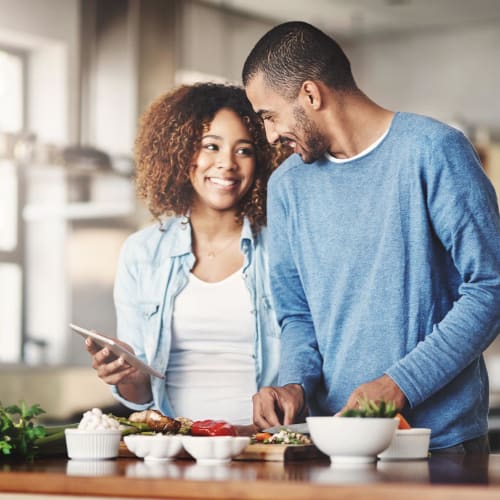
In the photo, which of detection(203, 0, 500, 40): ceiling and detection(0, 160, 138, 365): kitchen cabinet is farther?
detection(203, 0, 500, 40): ceiling

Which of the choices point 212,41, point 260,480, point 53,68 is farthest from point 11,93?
point 260,480

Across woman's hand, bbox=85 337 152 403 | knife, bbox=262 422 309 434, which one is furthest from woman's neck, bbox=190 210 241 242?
knife, bbox=262 422 309 434

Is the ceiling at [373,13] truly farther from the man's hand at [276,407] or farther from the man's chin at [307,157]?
the man's hand at [276,407]

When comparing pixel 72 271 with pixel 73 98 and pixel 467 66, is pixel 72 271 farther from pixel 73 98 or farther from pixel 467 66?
pixel 467 66

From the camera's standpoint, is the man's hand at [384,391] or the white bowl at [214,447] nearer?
the white bowl at [214,447]

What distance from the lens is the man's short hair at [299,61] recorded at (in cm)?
245

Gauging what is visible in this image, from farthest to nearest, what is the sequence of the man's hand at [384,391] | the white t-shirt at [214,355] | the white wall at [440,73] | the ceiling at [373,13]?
the white wall at [440,73]
the ceiling at [373,13]
the white t-shirt at [214,355]
the man's hand at [384,391]

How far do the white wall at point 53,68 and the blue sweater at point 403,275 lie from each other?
11.8 feet

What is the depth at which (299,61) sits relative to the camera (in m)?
2.45

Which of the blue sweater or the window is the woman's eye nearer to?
the blue sweater

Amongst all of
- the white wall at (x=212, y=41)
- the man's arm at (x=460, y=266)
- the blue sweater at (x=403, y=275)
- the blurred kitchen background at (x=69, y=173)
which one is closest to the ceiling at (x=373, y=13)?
the white wall at (x=212, y=41)

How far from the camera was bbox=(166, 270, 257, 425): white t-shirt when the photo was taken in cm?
268

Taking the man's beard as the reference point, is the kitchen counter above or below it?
below

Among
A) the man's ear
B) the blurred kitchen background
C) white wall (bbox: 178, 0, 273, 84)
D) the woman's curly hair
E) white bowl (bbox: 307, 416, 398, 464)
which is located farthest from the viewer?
white wall (bbox: 178, 0, 273, 84)
